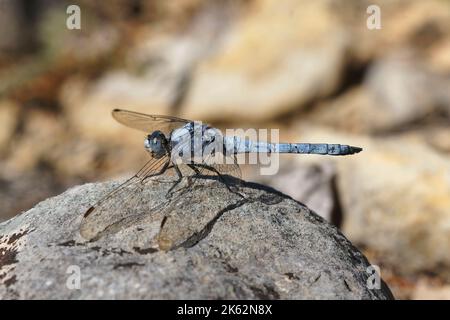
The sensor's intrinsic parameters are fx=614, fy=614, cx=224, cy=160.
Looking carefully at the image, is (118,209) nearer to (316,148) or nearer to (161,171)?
(161,171)

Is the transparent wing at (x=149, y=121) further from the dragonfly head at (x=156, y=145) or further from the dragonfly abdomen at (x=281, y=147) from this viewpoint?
the dragonfly abdomen at (x=281, y=147)

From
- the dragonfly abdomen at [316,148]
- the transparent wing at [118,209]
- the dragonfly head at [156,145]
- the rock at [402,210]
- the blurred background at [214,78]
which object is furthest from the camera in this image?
the blurred background at [214,78]

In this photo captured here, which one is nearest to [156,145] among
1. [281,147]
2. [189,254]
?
[281,147]

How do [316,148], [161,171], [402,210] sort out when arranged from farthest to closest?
[402,210] → [316,148] → [161,171]

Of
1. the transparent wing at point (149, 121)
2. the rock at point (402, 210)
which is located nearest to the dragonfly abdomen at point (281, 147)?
the transparent wing at point (149, 121)

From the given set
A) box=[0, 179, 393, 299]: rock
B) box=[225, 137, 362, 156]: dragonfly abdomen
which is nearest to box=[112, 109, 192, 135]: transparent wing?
box=[225, 137, 362, 156]: dragonfly abdomen

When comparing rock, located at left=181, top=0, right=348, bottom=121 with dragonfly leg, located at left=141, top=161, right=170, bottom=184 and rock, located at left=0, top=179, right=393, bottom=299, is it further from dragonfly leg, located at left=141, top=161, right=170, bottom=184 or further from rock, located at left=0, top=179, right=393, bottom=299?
rock, located at left=0, top=179, right=393, bottom=299

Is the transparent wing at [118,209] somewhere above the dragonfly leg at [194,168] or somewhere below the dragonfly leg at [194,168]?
below
